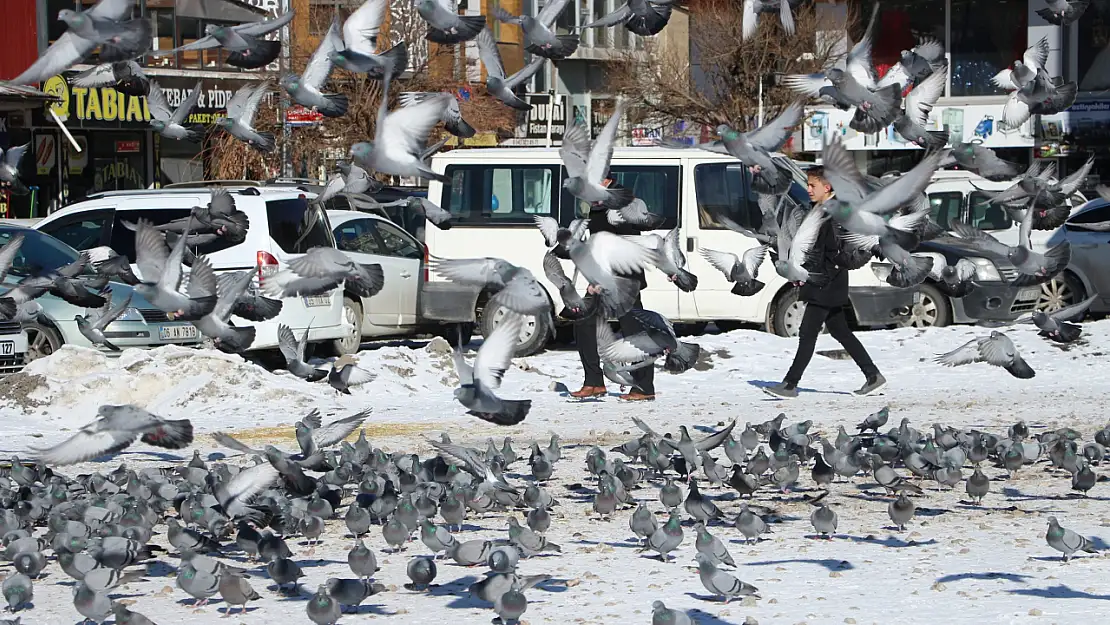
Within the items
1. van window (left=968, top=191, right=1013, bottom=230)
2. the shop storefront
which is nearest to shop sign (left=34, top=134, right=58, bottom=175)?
the shop storefront

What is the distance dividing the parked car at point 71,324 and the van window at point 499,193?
3.46m

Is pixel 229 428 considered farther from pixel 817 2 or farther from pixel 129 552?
pixel 817 2

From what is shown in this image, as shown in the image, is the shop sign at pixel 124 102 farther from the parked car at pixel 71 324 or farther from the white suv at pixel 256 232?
the parked car at pixel 71 324

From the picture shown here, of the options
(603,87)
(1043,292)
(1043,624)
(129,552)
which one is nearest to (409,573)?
(129,552)

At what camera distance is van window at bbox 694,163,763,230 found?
50.4 feet

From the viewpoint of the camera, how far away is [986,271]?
16453 millimetres

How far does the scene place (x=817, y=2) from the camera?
111 ft

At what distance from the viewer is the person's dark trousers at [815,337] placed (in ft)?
40.7

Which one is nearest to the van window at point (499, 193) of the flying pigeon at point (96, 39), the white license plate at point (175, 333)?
the white license plate at point (175, 333)

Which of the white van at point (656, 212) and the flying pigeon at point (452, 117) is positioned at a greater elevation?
the flying pigeon at point (452, 117)

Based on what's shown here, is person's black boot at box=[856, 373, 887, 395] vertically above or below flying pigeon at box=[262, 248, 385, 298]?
below

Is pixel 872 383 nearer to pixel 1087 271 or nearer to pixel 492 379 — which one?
pixel 1087 271

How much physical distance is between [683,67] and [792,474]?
27.9 metres

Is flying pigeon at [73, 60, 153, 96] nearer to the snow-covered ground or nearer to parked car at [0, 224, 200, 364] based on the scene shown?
the snow-covered ground
